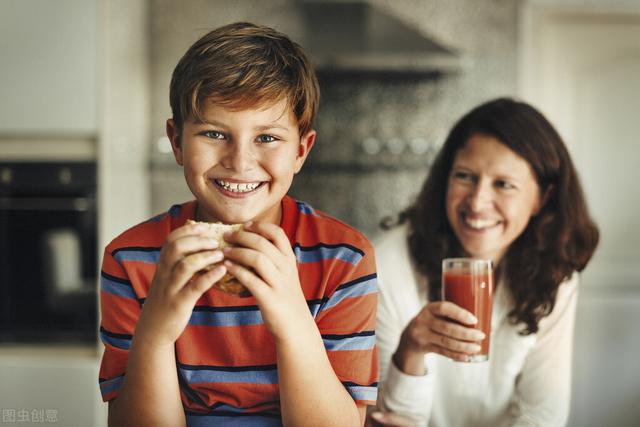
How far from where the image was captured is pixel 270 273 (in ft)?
2.21

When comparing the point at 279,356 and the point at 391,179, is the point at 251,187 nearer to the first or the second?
the point at 279,356

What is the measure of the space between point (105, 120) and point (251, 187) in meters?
1.82

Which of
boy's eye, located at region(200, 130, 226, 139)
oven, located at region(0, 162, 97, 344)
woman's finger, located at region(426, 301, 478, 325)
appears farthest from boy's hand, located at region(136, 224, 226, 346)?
oven, located at region(0, 162, 97, 344)

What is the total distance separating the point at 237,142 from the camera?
2.45 feet

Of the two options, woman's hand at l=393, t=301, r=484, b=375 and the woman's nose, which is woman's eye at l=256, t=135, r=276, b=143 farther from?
the woman's nose

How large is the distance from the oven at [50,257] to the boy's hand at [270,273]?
6.21 ft

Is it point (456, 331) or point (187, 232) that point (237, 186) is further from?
point (456, 331)

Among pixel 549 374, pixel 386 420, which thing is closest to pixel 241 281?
pixel 386 420

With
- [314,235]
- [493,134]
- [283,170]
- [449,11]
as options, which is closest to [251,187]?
[283,170]

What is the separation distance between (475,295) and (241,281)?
55 centimetres

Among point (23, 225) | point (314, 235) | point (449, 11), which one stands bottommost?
point (23, 225)

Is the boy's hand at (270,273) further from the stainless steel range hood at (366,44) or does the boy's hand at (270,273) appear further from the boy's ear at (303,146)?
the stainless steel range hood at (366,44)

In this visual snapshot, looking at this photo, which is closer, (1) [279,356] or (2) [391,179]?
(1) [279,356]

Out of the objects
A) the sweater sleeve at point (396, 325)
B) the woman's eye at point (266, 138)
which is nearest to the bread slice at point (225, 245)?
the woman's eye at point (266, 138)
